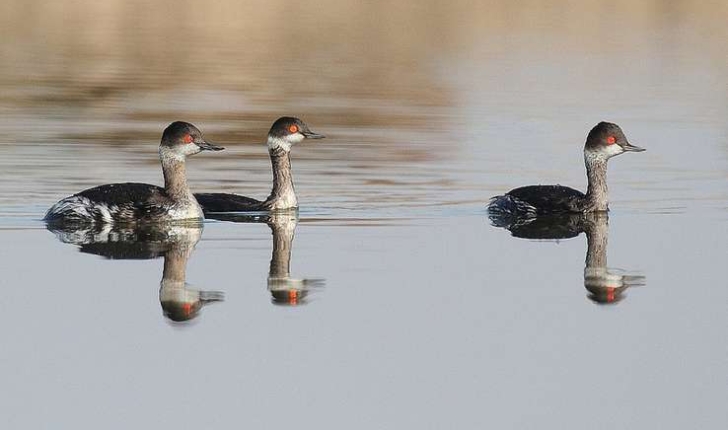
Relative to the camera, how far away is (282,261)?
48.5ft

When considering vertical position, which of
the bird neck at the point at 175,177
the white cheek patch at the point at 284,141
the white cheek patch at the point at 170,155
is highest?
the white cheek patch at the point at 284,141

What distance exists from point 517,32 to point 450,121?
990 inches

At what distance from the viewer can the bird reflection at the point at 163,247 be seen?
12586 millimetres

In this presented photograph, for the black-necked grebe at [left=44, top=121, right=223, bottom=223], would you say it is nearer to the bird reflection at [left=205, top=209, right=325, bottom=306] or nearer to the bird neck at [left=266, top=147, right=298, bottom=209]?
the bird reflection at [left=205, top=209, right=325, bottom=306]

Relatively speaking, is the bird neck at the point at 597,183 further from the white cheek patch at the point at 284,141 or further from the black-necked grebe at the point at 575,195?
the white cheek patch at the point at 284,141

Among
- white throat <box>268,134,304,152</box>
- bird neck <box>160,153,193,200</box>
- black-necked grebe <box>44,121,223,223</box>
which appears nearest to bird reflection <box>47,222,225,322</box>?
black-necked grebe <box>44,121,223,223</box>

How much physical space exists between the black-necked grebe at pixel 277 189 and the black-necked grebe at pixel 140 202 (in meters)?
0.59

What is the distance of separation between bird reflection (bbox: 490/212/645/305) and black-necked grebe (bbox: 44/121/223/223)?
9.90 ft

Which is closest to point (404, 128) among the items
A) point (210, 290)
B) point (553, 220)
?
point (553, 220)

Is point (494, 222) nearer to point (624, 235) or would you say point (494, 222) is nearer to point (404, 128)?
point (624, 235)

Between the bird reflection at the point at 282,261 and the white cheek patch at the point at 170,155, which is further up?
the white cheek patch at the point at 170,155

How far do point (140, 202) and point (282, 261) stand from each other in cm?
256

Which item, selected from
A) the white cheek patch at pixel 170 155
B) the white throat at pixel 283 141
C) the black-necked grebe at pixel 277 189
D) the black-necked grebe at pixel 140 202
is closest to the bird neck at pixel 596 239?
the black-necked grebe at pixel 277 189

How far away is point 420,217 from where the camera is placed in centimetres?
1773
